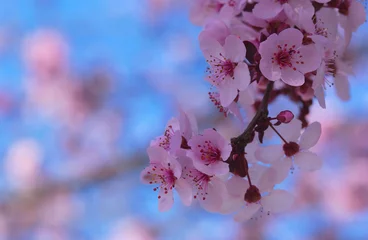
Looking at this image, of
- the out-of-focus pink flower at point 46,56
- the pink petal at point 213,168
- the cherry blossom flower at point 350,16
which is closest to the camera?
the pink petal at point 213,168

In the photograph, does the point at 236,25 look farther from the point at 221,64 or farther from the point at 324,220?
the point at 324,220

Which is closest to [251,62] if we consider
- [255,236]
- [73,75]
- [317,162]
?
[317,162]

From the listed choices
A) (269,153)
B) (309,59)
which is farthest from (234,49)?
(269,153)

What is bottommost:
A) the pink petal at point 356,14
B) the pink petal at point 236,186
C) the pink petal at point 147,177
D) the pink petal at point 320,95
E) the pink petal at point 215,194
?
the pink petal at point 215,194

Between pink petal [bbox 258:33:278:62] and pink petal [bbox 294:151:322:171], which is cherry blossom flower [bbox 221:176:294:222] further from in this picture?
pink petal [bbox 258:33:278:62]

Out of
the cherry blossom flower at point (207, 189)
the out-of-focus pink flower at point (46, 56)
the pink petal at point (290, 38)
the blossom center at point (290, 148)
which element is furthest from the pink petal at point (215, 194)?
the out-of-focus pink flower at point (46, 56)

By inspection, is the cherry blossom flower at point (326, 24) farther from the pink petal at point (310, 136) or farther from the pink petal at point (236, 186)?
the pink petal at point (236, 186)

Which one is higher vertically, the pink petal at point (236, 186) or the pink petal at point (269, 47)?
the pink petal at point (269, 47)
